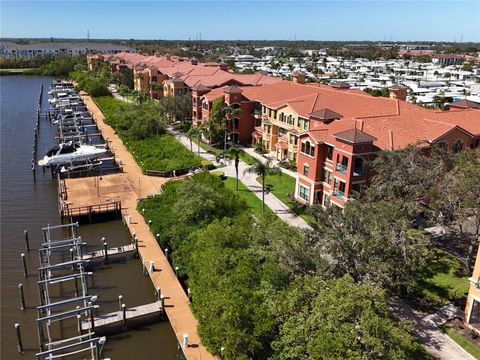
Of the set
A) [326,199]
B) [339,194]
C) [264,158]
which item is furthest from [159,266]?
[264,158]

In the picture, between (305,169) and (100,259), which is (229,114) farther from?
(100,259)

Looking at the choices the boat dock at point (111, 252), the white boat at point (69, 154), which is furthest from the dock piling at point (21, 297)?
the white boat at point (69, 154)

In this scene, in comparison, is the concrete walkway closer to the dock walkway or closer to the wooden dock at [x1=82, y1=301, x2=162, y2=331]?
the dock walkway

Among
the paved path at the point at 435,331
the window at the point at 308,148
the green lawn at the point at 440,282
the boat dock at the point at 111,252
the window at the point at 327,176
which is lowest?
the boat dock at the point at 111,252

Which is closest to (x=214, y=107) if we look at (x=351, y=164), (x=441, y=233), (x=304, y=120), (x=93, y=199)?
(x=304, y=120)

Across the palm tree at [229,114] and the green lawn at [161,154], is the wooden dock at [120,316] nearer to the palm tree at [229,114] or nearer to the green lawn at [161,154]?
the green lawn at [161,154]

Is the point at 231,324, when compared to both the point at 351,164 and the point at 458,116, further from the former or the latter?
the point at 458,116
